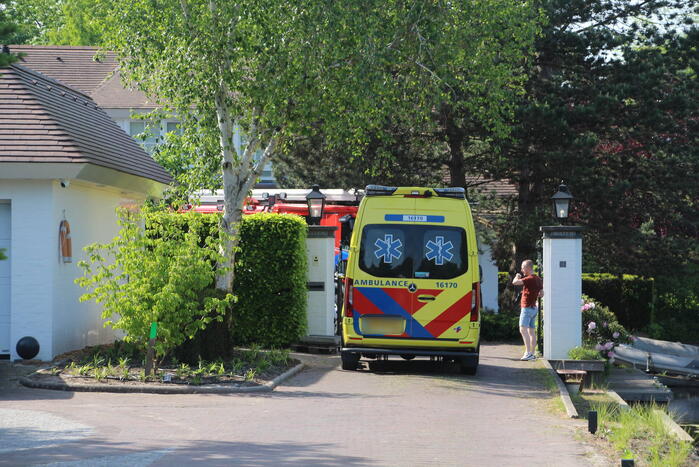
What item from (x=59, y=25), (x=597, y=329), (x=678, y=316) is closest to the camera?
(x=597, y=329)

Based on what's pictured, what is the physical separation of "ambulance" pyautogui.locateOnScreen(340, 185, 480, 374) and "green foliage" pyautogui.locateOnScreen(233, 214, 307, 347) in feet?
11.3

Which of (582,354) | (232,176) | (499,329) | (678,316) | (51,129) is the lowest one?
(678,316)

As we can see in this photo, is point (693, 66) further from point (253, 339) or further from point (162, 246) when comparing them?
point (162, 246)

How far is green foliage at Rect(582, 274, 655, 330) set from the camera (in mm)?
32375

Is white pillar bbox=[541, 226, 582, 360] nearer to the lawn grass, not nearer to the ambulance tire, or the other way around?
the ambulance tire

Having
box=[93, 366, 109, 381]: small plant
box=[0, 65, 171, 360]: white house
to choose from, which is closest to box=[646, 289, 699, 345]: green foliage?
box=[0, 65, 171, 360]: white house

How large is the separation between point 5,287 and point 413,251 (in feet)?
20.9

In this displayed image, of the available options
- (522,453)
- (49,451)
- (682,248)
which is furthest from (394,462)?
(682,248)

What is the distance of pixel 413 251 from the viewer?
1602 centimetres

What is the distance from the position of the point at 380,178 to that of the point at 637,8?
26.9ft

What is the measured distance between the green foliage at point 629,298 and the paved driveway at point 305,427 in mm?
17738

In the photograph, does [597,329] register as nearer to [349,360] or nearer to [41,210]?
[349,360]

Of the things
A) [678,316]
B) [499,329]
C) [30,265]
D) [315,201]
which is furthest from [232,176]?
[678,316]

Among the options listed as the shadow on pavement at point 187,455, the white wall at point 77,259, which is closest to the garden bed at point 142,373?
the white wall at point 77,259
